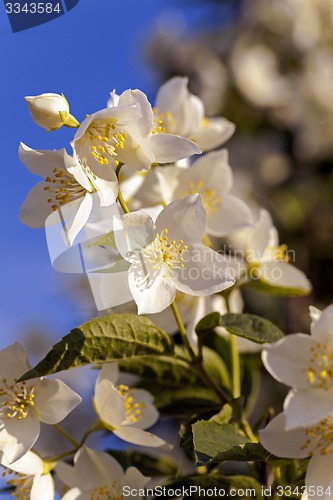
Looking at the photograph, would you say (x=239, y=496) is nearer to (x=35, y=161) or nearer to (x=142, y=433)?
(x=142, y=433)

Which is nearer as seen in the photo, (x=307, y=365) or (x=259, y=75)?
(x=307, y=365)

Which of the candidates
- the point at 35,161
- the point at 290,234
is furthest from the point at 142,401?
the point at 290,234

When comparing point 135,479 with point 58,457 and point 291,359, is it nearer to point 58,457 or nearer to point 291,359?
point 58,457

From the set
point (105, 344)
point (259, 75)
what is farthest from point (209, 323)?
point (259, 75)

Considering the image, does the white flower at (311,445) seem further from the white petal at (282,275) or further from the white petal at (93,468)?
the white petal at (282,275)

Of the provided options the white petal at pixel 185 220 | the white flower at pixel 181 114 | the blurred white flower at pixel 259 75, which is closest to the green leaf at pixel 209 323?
the white petal at pixel 185 220

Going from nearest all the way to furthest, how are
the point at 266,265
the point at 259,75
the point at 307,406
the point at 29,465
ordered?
1. the point at 307,406
2. the point at 29,465
3. the point at 266,265
4. the point at 259,75
